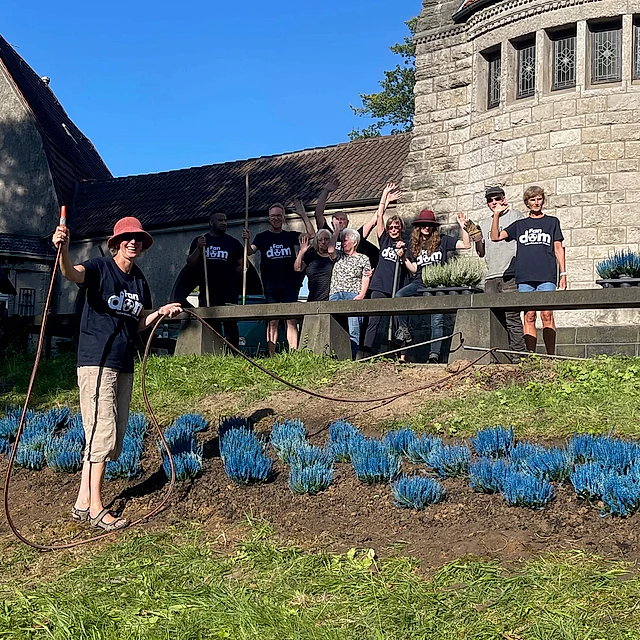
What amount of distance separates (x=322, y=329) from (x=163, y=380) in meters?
1.80

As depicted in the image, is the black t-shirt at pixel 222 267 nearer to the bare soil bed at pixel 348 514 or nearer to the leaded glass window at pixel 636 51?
the bare soil bed at pixel 348 514

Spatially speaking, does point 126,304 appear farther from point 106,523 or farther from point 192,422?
point 192,422

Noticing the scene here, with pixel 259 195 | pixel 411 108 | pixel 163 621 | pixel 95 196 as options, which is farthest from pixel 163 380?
pixel 411 108

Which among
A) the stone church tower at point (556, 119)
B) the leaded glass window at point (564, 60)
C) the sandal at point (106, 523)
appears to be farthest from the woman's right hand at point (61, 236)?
the leaded glass window at point (564, 60)

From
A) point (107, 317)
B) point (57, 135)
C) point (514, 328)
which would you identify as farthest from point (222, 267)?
point (57, 135)

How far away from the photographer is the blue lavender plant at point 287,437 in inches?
283

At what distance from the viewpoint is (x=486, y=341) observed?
9180 millimetres

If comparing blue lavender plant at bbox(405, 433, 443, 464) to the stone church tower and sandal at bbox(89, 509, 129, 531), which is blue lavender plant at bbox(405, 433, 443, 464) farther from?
the stone church tower

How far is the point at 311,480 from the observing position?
6.37 metres

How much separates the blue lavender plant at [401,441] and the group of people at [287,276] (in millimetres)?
1843

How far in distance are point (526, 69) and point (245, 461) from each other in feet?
32.8

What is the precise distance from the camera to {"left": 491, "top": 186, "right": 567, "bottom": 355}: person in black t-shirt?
32.6 feet

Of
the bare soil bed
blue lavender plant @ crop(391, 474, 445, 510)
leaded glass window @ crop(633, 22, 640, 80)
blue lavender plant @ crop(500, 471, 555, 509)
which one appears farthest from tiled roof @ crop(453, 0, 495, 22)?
blue lavender plant @ crop(500, 471, 555, 509)

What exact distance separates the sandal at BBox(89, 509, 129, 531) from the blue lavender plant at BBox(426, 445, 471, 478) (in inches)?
82.5
